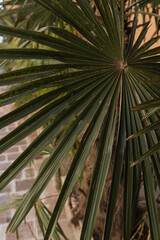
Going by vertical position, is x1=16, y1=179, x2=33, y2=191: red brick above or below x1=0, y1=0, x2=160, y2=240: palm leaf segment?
below

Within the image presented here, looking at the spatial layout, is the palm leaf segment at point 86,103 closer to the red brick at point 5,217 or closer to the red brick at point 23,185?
the red brick at point 5,217

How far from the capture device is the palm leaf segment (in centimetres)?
54

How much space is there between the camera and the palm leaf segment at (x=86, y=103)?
540 mm

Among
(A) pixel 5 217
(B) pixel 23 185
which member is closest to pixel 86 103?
(A) pixel 5 217

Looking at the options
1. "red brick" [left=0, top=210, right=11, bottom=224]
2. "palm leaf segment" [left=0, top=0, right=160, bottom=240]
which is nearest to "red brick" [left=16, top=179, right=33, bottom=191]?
"red brick" [left=0, top=210, right=11, bottom=224]

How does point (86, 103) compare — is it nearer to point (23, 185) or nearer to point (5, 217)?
point (5, 217)

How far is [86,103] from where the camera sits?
0.63 metres

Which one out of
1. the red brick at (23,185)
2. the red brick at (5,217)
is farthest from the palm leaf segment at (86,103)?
the red brick at (23,185)

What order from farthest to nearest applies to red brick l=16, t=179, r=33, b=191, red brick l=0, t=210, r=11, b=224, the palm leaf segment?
red brick l=16, t=179, r=33, b=191
red brick l=0, t=210, r=11, b=224
the palm leaf segment

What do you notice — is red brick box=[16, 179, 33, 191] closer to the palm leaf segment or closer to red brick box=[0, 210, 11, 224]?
red brick box=[0, 210, 11, 224]

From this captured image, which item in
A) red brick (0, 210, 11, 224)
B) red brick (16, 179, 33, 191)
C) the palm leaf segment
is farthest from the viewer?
red brick (16, 179, 33, 191)

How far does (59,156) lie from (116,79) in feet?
0.85

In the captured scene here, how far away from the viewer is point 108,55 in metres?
0.65

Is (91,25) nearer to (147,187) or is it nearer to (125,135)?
(125,135)
